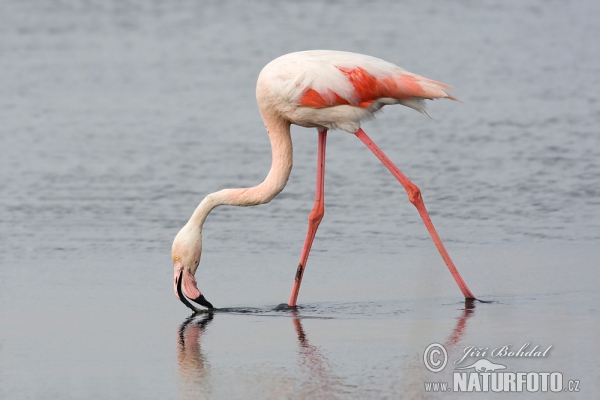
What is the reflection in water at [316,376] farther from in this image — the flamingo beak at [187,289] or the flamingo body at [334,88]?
the flamingo body at [334,88]

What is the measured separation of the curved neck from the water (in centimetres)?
59

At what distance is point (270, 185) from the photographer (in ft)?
26.7

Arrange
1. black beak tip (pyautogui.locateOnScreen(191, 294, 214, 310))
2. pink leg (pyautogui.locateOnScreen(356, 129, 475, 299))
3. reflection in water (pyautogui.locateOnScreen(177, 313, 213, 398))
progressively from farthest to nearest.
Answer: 1. pink leg (pyautogui.locateOnScreen(356, 129, 475, 299))
2. black beak tip (pyautogui.locateOnScreen(191, 294, 214, 310))
3. reflection in water (pyautogui.locateOnScreen(177, 313, 213, 398))

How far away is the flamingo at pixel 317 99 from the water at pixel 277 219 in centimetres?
53

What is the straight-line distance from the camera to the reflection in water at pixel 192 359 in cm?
582

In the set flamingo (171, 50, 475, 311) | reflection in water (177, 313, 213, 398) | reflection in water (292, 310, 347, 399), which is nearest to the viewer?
reflection in water (292, 310, 347, 399)

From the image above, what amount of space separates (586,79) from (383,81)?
887 centimetres

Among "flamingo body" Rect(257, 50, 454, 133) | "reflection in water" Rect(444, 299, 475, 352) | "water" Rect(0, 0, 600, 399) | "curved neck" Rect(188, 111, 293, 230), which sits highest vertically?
"flamingo body" Rect(257, 50, 454, 133)

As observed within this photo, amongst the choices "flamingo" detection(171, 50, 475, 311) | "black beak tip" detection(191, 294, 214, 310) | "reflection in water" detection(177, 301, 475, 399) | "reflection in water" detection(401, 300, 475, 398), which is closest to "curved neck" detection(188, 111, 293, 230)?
"flamingo" detection(171, 50, 475, 311)

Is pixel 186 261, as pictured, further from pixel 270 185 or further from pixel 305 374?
pixel 305 374

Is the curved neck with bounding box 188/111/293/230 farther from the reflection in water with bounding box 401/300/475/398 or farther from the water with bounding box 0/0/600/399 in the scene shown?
the reflection in water with bounding box 401/300/475/398

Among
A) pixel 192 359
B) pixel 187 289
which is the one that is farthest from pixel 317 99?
pixel 192 359

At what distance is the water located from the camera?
6336 millimetres

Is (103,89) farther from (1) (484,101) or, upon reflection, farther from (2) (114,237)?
(2) (114,237)
